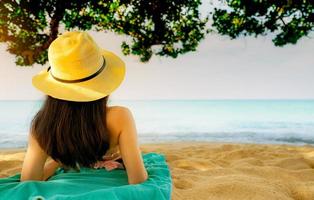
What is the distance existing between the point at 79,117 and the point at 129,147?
229 millimetres

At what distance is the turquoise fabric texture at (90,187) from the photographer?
1536 mm

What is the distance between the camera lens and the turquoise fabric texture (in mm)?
1536

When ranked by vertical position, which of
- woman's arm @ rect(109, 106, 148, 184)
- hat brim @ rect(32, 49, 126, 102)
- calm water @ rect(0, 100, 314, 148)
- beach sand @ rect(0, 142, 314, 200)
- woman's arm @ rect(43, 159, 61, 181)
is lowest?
calm water @ rect(0, 100, 314, 148)

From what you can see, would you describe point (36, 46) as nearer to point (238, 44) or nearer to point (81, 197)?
point (81, 197)

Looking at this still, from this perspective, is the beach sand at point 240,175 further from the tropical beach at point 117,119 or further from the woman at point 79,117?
the woman at point 79,117

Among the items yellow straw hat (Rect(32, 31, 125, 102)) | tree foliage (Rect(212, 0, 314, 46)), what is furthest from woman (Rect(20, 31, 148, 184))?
tree foliage (Rect(212, 0, 314, 46))

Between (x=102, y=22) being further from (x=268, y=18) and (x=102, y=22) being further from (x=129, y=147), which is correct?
(x=129, y=147)

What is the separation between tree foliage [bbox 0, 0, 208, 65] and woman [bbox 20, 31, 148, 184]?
3814 mm

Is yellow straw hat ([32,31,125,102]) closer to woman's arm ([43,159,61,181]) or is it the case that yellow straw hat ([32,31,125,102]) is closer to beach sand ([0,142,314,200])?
woman's arm ([43,159,61,181])

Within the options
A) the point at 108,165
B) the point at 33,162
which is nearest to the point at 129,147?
the point at 108,165

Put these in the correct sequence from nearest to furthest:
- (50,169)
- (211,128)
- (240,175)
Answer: (50,169) < (240,175) < (211,128)

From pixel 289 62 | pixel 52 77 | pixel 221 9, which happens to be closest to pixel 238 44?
pixel 289 62

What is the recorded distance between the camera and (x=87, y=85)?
172 cm

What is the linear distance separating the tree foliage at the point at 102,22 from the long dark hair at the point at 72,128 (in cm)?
385
